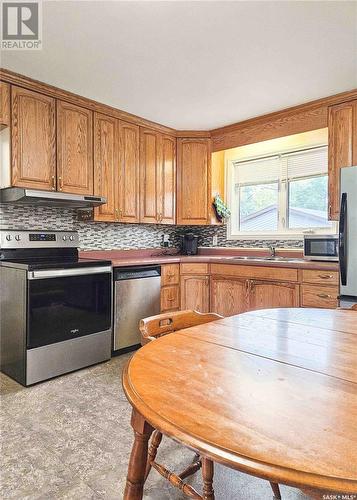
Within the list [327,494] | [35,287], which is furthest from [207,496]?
[35,287]

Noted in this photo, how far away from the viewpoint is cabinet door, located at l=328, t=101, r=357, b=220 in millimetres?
2834

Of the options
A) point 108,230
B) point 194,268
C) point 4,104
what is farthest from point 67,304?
Answer: point 4,104

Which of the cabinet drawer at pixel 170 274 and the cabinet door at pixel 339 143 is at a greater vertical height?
the cabinet door at pixel 339 143

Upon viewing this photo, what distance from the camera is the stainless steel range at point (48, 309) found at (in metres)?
2.38

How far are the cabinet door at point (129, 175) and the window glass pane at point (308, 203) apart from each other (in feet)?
5.76

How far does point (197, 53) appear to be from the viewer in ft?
7.25

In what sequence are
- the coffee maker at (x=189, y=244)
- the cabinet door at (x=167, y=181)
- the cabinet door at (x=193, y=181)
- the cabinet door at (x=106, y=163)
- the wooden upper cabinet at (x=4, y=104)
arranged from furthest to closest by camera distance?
the coffee maker at (x=189, y=244) < the cabinet door at (x=193, y=181) < the cabinet door at (x=167, y=181) < the cabinet door at (x=106, y=163) < the wooden upper cabinet at (x=4, y=104)

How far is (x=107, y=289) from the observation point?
2879 mm

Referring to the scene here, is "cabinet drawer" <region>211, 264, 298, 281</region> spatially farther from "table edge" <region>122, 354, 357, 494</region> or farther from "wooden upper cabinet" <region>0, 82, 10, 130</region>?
"table edge" <region>122, 354, 357, 494</region>

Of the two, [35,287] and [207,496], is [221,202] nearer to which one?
[35,287]

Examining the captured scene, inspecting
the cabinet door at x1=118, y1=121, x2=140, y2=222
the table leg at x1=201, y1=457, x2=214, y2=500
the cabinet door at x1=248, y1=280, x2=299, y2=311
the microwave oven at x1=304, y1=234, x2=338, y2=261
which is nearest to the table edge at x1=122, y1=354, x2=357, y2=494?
the table leg at x1=201, y1=457, x2=214, y2=500

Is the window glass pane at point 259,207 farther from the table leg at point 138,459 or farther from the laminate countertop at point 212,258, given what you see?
the table leg at point 138,459

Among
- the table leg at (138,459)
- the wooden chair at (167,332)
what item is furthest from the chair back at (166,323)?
the table leg at (138,459)

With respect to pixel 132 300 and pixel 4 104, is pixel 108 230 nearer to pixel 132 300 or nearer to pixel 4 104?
pixel 132 300
